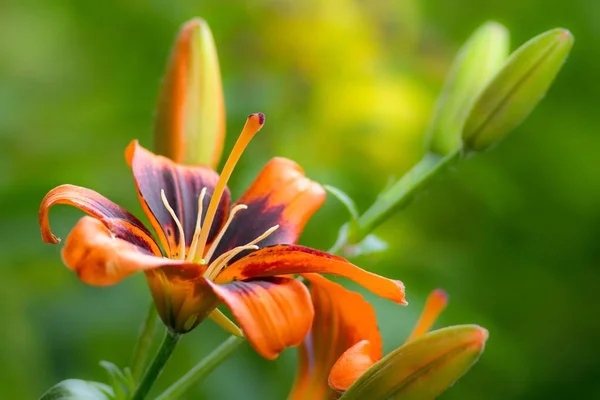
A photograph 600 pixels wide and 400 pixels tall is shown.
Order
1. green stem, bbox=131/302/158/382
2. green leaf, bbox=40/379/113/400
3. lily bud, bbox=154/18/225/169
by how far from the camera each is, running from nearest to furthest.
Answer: green leaf, bbox=40/379/113/400, green stem, bbox=131/302/158/382, lily bud, bbox=154/18/225/169

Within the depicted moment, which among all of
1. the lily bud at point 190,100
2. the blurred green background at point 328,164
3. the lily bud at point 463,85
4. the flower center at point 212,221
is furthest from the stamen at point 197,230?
the blurred green background at point 328,164

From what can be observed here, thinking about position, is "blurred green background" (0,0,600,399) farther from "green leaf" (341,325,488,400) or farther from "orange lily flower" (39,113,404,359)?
"green leaf" (341,325,488,400)

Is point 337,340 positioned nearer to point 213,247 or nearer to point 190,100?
point 213,247

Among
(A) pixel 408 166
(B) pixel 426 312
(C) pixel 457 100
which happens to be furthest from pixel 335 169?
(B) pixel 426 312

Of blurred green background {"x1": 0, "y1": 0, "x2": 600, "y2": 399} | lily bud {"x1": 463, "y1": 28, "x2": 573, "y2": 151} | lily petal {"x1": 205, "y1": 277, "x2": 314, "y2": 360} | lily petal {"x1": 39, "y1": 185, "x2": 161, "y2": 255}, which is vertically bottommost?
blurred green background {"x1": 0, "y1": 0, "x2": 600, "y2": 399}

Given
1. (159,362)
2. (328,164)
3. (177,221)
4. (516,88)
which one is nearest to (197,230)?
(177,221)

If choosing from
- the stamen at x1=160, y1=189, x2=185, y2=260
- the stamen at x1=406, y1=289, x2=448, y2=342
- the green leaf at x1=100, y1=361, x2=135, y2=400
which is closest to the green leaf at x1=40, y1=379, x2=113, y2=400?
the green leaf at x1=100, y1=361, x2=135, y2=400
